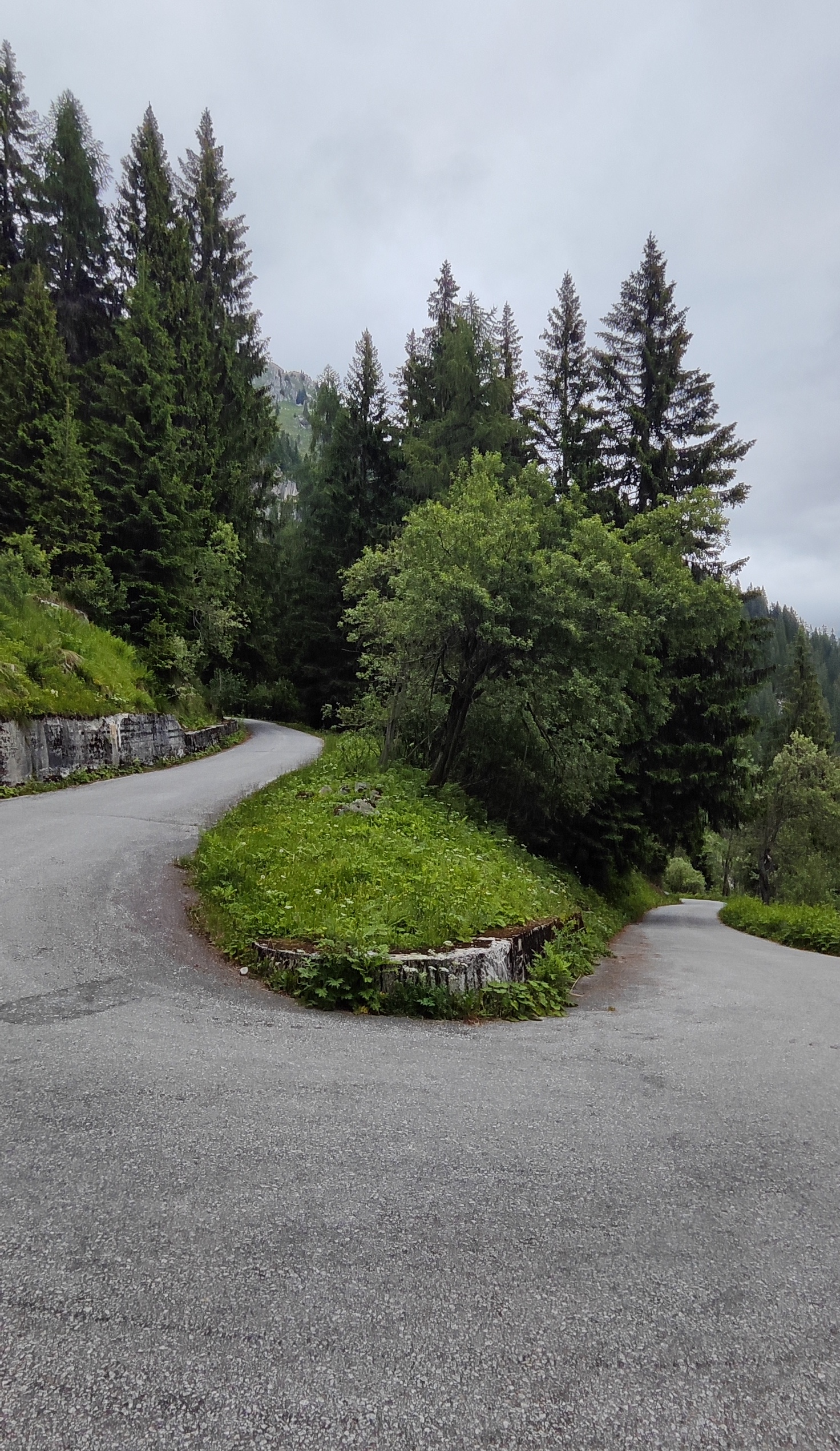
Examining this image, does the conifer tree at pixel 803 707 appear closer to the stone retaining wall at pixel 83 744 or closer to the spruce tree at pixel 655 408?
the spruce tree at pixel 655 408

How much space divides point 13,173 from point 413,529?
1101 inches

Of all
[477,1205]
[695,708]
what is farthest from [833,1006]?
[695,708]

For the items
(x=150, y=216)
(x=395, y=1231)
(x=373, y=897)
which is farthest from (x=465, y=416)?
(x=395, y=1231)

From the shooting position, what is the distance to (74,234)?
2662cm

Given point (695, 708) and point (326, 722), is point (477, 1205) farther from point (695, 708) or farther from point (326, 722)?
point (326, 722)

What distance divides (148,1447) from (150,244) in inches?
1407

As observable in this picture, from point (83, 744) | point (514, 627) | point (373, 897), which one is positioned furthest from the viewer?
point (83, 744)

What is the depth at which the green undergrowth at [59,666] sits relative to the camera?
11406 millimetres

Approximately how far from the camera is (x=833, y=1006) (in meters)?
6.25

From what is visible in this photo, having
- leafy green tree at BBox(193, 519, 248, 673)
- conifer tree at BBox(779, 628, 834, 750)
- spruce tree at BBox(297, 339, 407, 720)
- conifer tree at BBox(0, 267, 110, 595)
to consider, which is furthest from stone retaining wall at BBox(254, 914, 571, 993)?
conifer tree at BBox(779, 628, 834, 750)

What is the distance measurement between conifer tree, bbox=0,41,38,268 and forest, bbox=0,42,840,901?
105 mm

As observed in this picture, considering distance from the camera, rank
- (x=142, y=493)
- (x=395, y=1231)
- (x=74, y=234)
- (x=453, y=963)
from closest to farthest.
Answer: (x=395, y=1231) < (x=453, y=963) < (x=142, y=493) < (x=74, y=234)

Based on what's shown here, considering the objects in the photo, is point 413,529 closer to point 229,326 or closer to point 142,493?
point 142,493

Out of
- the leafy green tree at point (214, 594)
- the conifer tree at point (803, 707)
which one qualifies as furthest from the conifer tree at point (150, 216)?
the conifer tree at point (803, 707)
